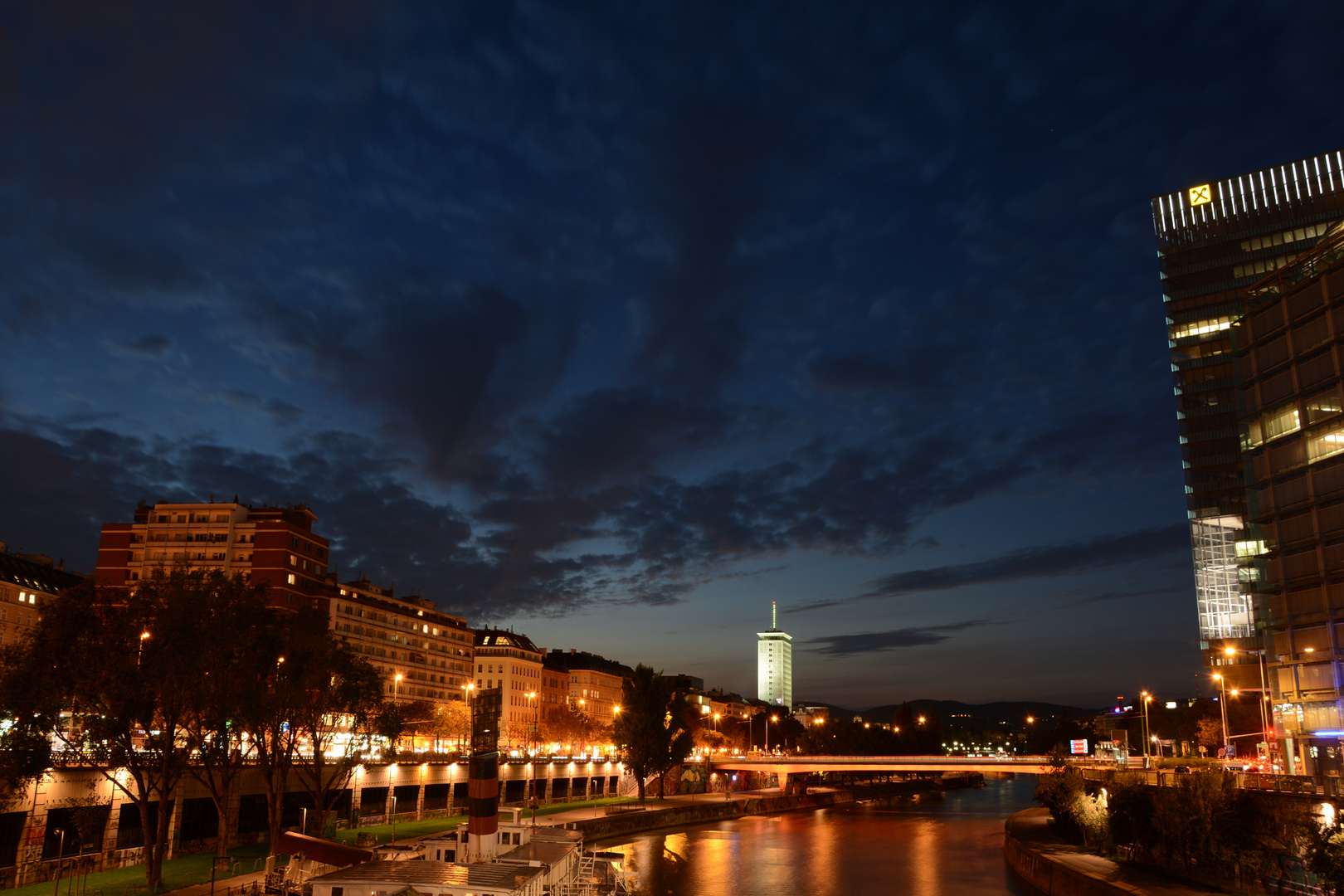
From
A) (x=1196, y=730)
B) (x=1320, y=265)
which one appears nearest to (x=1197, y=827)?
(x=1320, y=265)

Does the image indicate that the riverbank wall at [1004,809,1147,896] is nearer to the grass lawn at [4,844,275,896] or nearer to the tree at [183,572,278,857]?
the grass lawn at [4,844,275,896]

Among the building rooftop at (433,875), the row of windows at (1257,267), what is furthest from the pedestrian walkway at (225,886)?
the row of windows at (1257,267)

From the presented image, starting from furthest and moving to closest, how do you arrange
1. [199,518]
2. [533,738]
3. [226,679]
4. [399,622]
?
[399,622] → [533,738] → [199,518] → [226,679]

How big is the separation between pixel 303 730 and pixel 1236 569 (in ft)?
380

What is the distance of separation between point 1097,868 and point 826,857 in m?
A: 28.4

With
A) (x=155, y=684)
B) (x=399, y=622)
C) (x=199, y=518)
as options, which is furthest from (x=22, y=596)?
(x=155, y=684)

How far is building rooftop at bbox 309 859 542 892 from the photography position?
3744cm

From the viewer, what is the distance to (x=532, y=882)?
40438 millimetres

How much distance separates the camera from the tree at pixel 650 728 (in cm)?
11262

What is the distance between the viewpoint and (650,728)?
370ft

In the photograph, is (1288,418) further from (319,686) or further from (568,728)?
(568,728)

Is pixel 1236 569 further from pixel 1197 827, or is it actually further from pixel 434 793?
pixel 434 793

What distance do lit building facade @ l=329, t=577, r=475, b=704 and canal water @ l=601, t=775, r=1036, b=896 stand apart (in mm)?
57832

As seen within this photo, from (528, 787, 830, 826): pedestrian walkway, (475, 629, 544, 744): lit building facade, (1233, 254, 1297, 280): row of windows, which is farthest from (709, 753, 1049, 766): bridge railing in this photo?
(1233, 254, 1297, 280): row of windows
